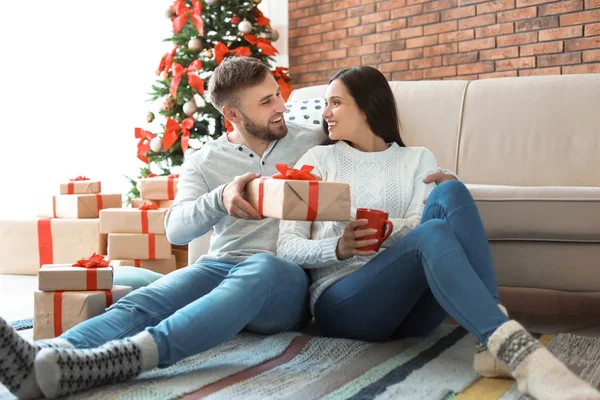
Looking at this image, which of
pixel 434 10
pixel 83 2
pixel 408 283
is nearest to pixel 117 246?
pixel 408 283

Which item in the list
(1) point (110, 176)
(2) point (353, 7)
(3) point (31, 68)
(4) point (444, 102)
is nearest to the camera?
(4) point (444, 102)

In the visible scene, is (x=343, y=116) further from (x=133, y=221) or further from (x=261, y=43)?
(x=261, y=43)

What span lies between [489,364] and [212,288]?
75cm

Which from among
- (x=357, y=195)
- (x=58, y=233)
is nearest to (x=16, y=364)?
(x=357, y=195)

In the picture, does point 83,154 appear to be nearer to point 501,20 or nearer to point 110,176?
point 110,176

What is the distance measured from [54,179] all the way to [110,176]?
1.27 feet

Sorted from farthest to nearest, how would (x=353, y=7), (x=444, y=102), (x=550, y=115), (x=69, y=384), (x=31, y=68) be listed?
1. (x=353, y=7)
2. (x=31, y=68)
3. (x=444, y=102)
4. (x=550, y=115)
5. (x=69, y=384)

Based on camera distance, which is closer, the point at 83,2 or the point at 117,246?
the point at 117,246

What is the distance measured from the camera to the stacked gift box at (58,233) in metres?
3.32

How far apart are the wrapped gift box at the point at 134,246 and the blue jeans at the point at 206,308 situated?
1194 millimetres

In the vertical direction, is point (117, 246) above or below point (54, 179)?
below

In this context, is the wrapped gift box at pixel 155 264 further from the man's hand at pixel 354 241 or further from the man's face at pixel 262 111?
the man's hand at pixel 354 241

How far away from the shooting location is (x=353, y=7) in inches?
196

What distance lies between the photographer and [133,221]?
3.03 meters
